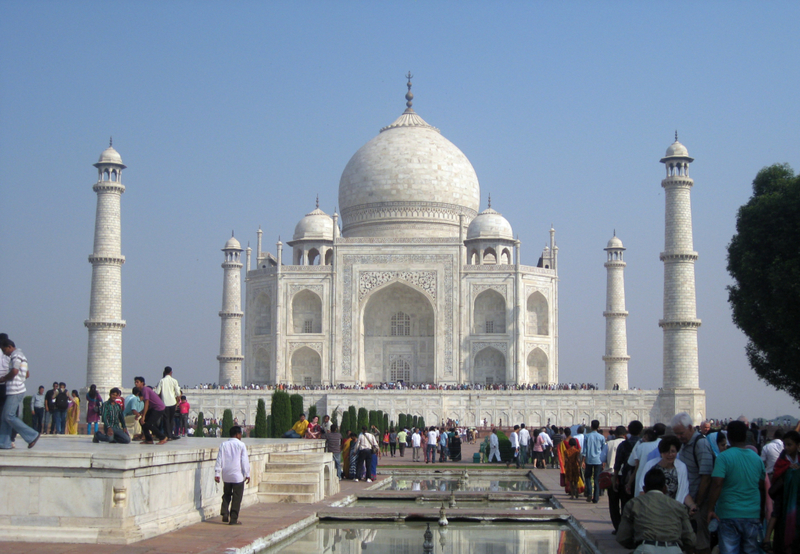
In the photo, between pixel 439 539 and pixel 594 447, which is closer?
pixel 439 539

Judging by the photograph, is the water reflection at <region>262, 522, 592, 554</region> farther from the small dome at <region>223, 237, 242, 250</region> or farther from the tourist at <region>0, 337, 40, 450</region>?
the small dome at <region>223, 237, 242, 250</region>

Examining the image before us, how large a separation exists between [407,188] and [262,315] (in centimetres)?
675

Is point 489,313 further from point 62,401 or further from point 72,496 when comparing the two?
point 72,496

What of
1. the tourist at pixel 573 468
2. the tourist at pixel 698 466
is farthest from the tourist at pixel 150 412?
the tourist at pixel 698 466

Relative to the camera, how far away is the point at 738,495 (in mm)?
5203

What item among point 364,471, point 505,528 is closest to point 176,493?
point 505,528

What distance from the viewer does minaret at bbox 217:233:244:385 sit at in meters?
33.4

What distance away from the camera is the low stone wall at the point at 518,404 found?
86.9 feet

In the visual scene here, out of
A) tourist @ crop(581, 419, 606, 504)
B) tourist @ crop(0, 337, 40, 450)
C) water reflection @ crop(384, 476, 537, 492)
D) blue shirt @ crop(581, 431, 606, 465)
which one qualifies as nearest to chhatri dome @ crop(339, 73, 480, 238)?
water reflection @ crop(384, 476, 537, 492)

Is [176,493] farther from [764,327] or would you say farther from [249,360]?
[249,360]

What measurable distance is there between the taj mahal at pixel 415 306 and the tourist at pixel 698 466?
21.0m

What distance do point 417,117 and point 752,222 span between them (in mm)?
20130

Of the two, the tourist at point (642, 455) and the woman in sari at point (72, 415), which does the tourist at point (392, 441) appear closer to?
the woman in sari at point (72, 415)

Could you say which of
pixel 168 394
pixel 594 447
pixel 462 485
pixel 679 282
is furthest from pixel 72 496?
pixel 679 282
